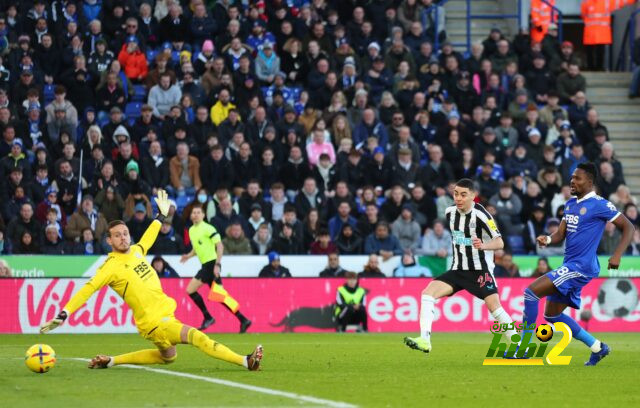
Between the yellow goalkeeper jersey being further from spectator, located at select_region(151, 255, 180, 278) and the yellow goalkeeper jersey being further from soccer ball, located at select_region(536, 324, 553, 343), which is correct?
spectator, located at select_region(151, 255, 180, 278)

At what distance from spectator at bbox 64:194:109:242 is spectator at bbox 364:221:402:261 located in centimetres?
505

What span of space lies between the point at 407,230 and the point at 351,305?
233 cm

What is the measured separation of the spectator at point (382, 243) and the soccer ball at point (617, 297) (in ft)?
13.1

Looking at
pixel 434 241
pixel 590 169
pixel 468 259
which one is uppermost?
pixel 590 169

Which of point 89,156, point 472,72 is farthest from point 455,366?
point 472,72

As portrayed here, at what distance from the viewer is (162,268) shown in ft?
75.4

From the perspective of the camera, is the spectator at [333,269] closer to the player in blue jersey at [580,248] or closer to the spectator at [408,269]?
the spectator at [408,269]

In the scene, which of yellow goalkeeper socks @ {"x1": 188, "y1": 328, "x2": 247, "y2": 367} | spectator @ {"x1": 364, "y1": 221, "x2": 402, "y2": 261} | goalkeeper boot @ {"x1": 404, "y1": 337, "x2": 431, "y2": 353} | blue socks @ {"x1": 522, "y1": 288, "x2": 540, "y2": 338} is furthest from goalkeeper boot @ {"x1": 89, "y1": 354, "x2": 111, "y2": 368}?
spectator @ {"x1": 364, "y1": 221, "x2": 402, "y2": 261}

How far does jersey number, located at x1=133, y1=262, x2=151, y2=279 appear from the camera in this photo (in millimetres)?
12363

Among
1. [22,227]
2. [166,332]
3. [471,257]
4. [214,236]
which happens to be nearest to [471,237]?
[471,257]

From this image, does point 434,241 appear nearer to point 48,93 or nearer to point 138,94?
point 138,94

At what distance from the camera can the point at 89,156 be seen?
80.6ft

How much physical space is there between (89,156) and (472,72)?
9.40m

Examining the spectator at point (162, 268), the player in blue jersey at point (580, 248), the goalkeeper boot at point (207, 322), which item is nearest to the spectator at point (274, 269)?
the spectator at point (162, 268)
